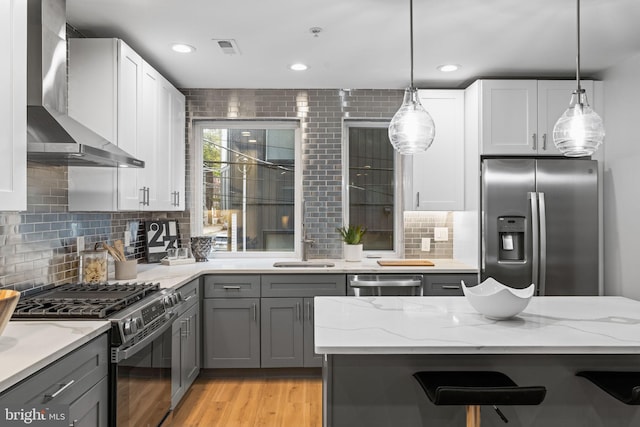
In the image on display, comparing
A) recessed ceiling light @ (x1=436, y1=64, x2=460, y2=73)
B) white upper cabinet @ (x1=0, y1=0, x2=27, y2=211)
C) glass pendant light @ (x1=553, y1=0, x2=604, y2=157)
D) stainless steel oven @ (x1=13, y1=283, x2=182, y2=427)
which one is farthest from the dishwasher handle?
white upper cabinet @ (x1=0, y1=0, x2=27, y2=211)

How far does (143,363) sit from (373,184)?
2756 millimetres

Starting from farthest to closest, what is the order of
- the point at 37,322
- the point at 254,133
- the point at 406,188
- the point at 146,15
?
1. the point at 254,133
2. the point at 406,188
3. the point at 146,15
4. the point at 37,322

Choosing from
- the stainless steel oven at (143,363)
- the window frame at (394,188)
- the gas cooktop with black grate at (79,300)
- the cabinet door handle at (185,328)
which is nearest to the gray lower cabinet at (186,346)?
the cabinet door handle at (185,328)

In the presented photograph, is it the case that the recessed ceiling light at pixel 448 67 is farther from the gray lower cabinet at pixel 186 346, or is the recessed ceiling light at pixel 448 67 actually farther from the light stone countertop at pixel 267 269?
the gray lower cabinet at pixel 186 346

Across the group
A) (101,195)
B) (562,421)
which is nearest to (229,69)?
(101,195)

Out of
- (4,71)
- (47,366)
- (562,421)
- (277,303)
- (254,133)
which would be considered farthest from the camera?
(254,133)

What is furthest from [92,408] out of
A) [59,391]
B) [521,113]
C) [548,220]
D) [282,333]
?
[521,113]

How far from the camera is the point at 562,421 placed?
73.3 inches

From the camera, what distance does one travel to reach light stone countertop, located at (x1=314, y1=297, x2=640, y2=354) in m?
1.64

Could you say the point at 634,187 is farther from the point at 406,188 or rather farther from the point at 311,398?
the point at 311,398

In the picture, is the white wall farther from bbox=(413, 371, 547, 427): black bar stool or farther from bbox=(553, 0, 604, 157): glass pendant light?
bbox=(413, 371, 547, 427): black bar stool

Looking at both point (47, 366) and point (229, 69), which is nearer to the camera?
point (47, 366)

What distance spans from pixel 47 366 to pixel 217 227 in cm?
296

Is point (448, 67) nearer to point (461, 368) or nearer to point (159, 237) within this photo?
point (461, 368)
